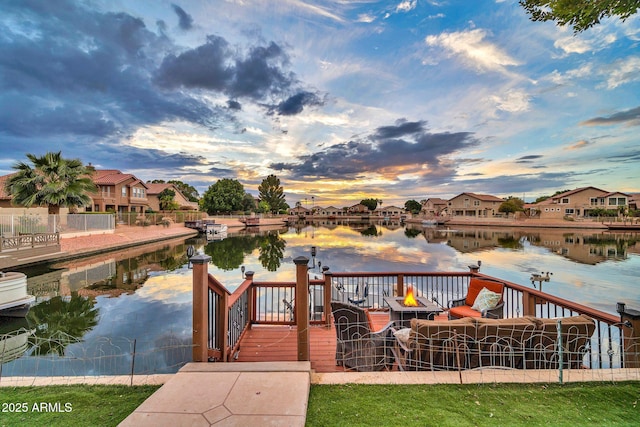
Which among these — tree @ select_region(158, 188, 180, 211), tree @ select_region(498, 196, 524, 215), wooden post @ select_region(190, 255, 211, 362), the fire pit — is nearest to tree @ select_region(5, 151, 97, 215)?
wooden post @ select_region(190, 255, 211, 362)

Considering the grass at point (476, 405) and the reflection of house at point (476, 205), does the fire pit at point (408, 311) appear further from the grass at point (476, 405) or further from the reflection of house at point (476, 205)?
the reflection of house at point (476, 205)

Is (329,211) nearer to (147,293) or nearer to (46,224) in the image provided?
(46,224)

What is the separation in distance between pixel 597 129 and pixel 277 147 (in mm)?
23789

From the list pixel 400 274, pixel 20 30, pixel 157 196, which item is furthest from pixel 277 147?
pixel 157 196

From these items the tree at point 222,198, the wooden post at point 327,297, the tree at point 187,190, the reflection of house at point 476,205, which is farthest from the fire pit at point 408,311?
the tree at point 187,190

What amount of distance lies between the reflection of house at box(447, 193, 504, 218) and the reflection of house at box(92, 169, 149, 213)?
7197 centimetres

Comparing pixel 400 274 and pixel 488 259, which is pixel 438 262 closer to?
pixel 488 259

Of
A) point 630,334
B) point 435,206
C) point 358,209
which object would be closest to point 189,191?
point 358,209

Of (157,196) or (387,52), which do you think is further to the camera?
(157,196)

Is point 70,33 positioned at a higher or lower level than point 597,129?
higher

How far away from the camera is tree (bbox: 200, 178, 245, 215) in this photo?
58.9 metres

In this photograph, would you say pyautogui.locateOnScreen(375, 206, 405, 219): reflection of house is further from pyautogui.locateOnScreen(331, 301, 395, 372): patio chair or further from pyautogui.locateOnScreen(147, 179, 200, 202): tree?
pyautogui.locateOnScreen(331, 301, 395, 372): patio chair

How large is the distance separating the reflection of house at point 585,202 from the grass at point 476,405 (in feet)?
219

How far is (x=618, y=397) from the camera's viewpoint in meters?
2.52
